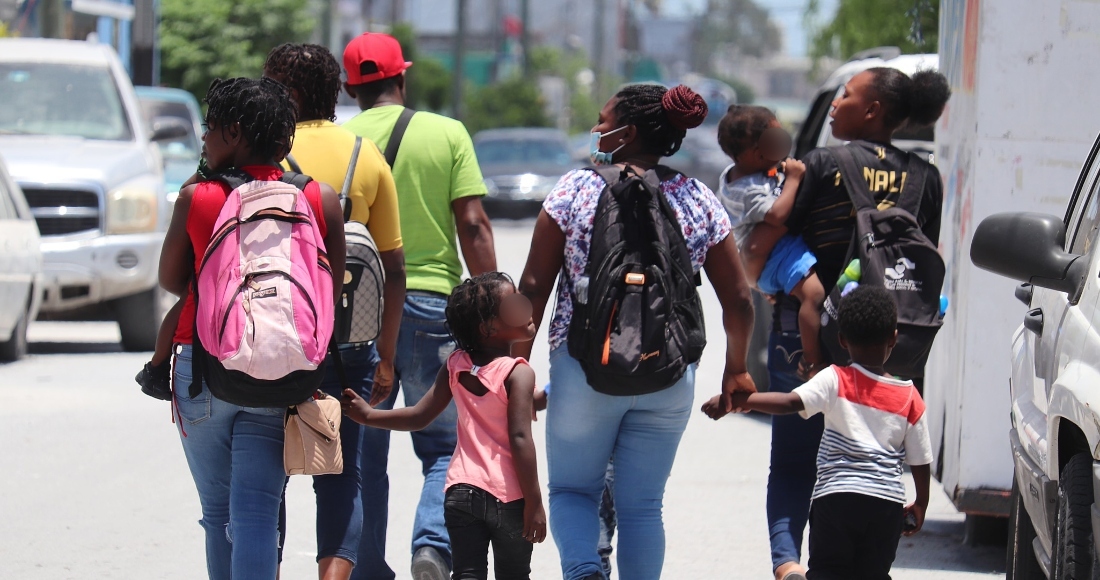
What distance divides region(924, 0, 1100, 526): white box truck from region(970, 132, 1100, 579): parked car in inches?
30.2

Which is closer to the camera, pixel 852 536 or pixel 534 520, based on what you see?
pixel 534 520

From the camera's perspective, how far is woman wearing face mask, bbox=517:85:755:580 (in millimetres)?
4211

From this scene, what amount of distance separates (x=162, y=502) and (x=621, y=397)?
11.1 feet

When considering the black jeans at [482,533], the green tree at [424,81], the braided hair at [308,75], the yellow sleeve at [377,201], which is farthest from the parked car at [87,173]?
the green tree at [424,81]

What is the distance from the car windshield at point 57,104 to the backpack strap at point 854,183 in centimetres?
843

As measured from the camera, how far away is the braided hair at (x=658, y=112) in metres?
4.21

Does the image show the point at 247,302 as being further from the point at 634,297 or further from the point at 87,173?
the point at 87,173

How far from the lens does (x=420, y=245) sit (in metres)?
5.12

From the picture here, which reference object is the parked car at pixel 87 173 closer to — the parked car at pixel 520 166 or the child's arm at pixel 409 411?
the child's arm at pixel 409 411

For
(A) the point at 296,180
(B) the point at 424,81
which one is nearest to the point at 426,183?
(A) the point at 296,180

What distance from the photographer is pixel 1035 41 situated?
5.43 m

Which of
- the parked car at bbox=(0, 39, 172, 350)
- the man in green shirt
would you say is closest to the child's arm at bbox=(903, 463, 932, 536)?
the man in green shirt

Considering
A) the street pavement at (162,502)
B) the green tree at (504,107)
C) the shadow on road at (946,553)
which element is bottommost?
the green tree at (504,107)

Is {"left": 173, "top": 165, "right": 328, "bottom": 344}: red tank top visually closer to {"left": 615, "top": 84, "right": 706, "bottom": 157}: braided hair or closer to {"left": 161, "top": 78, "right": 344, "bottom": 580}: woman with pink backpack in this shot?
{"left": 161, "top": 78, "right": 344, "bottom": 580}: woman with pink backpack
